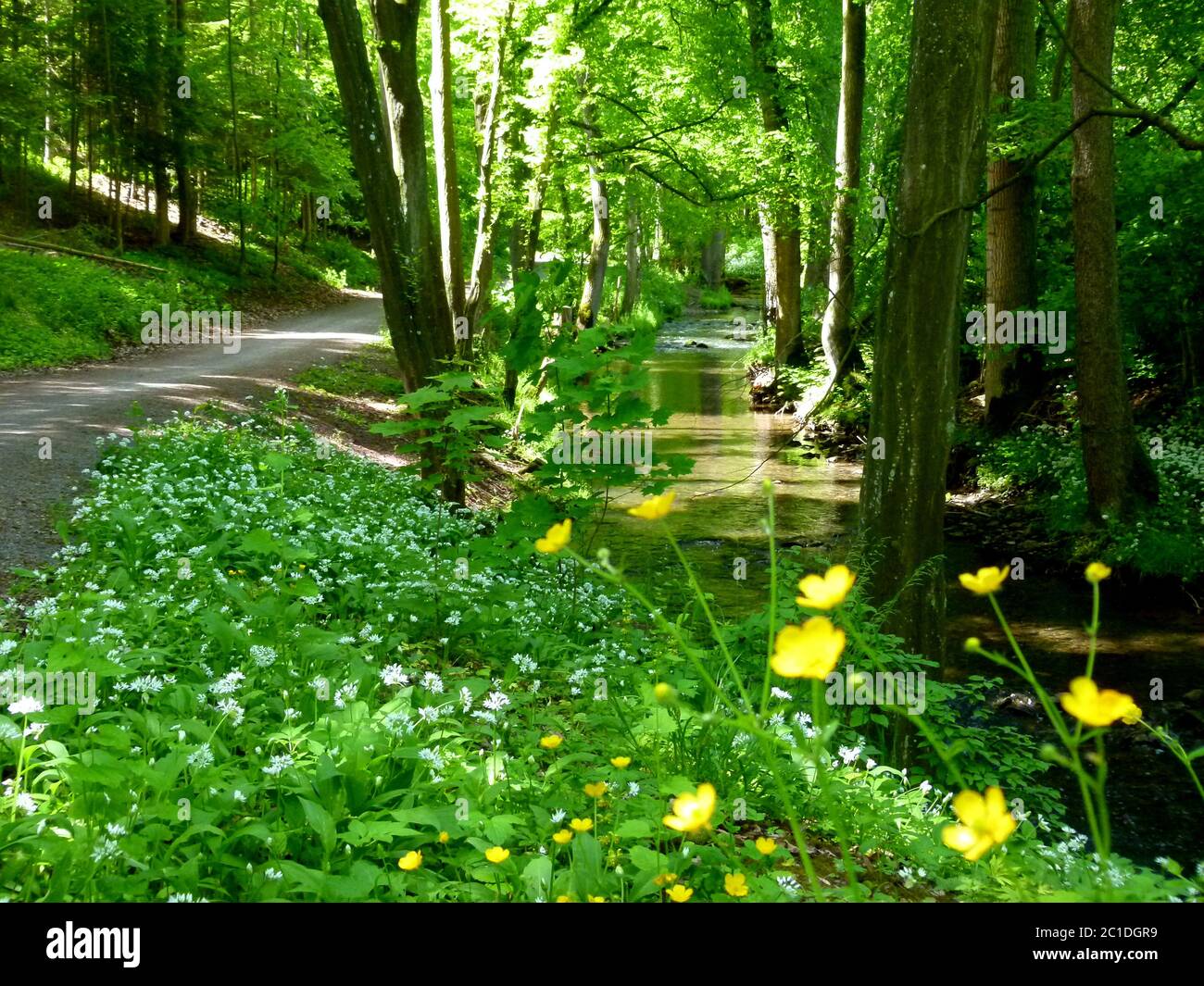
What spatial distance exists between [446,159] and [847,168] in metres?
7.17

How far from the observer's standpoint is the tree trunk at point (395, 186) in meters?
8.41

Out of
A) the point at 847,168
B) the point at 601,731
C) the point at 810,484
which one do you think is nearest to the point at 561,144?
the point at 847,168

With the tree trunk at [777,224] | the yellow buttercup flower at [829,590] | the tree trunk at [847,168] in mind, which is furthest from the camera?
the tree trunk at [777,224]

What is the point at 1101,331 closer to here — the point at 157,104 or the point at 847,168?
the point at 847,168

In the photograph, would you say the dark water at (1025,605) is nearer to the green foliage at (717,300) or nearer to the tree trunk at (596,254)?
the tree trunk at (596,254)

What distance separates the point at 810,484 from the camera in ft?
46.0

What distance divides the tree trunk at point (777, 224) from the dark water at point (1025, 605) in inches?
144

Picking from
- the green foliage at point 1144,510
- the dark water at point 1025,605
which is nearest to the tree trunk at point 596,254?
the dark water at point 1025,605

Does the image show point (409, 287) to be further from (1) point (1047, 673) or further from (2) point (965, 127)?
(1) point (1047, 673)

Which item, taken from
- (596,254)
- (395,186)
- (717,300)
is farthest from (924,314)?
(717,300)

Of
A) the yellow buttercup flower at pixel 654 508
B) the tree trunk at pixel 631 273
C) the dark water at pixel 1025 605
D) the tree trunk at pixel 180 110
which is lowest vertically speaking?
the dark water at pixel 1025 605

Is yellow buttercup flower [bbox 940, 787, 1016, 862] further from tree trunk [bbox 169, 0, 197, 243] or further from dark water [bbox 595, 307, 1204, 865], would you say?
tree trunk [bbox 169, 0, 197, 243]

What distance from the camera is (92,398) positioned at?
34.9 feet

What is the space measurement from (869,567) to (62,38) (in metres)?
24.3
